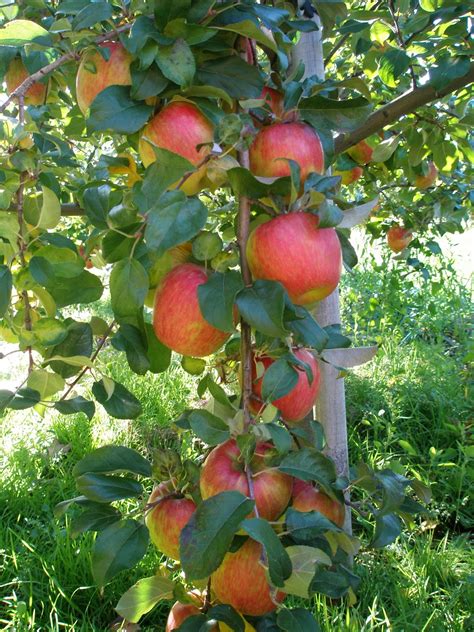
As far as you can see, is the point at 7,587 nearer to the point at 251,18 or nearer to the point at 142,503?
the point at 142,503

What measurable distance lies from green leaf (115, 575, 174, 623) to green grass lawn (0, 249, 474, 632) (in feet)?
0.91

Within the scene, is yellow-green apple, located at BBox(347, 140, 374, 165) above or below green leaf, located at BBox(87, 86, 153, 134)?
below

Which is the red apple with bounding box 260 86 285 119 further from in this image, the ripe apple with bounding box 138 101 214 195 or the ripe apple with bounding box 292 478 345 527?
the ripe apple with bounding box 292 478 345 527

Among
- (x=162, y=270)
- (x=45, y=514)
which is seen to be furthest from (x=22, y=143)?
(x=45, y=514)

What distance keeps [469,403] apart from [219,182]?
226 centimetres

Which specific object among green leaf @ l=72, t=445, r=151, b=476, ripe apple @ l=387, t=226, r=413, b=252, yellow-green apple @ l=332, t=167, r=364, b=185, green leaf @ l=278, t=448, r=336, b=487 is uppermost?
green leaf @ l=278, t=448, r=336, b=487

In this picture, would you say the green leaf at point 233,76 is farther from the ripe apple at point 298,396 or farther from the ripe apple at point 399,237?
the ripe apple at point 399,237

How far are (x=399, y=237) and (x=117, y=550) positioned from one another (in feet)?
5.56

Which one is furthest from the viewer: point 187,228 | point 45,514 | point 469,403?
point 469,403

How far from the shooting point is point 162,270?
2.06 feet

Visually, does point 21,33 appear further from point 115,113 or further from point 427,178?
point 427,178

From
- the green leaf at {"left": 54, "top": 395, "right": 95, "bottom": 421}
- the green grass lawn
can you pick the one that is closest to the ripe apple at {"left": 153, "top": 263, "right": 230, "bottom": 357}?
the green leaf at {"left": 54, "top": 395, "right": 95, "bottom": 421}

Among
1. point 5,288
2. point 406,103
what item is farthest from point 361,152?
point 5,288

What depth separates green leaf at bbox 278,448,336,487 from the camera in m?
0.54
